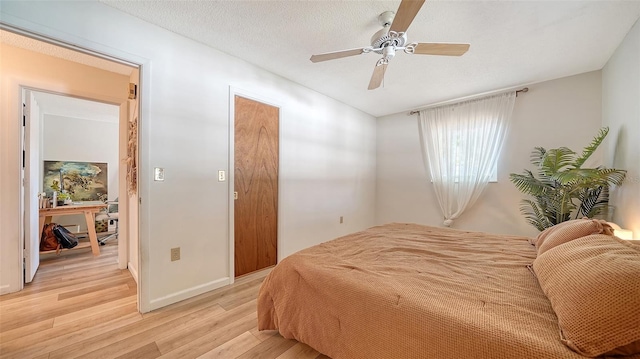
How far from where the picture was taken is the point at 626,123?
6.68 feet

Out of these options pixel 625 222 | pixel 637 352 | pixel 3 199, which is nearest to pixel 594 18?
pixel 625 222

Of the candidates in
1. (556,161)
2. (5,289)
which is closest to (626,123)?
(556,161)

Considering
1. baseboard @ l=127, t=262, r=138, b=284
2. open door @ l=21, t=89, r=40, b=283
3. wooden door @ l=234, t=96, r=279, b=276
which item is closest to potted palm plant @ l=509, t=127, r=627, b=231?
wooden door @ l=234, t=96, r=279, b=276

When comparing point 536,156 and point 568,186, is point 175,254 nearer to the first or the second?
point 568,186

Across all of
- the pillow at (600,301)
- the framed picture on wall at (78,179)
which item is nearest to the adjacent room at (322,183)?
the pillow at (600,301)

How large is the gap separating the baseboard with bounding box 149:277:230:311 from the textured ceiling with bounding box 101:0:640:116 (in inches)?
93.4

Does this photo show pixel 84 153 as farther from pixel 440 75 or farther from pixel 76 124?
Answer: pixel 440 75

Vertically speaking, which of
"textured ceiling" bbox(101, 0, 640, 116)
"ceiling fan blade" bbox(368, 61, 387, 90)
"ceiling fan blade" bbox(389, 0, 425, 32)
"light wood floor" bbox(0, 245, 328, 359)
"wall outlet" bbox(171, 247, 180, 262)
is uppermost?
"textured ceiling" bbox(101, 0, 640, 116)

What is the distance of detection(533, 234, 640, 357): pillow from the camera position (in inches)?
27.0

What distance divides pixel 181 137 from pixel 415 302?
2236 mm

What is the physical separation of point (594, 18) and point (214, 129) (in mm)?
3388

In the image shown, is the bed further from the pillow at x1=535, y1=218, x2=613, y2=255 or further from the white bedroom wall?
the white bedroom wall

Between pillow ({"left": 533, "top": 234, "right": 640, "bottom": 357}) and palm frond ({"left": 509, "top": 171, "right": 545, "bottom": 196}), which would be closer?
pillow ({"left": 533, "top": 234, "right": 640, "bottom": 357})

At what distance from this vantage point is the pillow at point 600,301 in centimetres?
68
